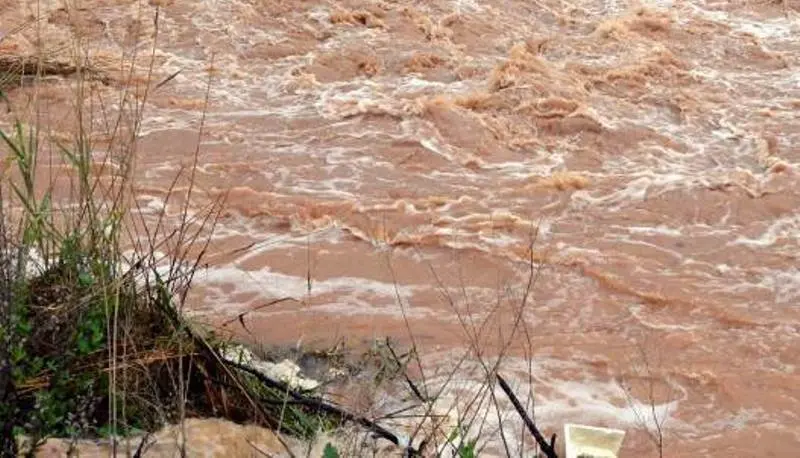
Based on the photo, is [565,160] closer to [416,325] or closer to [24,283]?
[416,325]

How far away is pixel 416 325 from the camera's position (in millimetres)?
4598

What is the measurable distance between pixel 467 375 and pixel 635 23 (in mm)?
6323

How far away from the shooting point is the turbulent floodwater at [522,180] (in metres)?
4.45

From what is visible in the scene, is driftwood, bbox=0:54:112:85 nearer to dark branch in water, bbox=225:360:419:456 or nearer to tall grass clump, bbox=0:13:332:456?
tall grass clump, bbox=0:13:332:456

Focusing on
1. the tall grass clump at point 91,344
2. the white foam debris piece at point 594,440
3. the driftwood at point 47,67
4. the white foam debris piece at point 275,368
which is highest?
the driftwood at point 47,67

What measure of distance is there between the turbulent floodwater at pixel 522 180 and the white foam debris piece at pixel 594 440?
186 mm

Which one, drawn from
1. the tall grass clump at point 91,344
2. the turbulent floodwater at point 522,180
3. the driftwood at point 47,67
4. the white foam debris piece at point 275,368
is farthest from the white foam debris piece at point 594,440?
the driftwood at point 47,67

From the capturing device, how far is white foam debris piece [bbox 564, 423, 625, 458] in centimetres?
359

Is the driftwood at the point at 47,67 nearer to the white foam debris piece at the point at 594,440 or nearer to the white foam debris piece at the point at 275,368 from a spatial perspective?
the white foam debris piece at the point at 275,368

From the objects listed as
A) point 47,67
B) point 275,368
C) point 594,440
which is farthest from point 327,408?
point 47,67

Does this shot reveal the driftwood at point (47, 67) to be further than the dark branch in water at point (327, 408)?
Yes

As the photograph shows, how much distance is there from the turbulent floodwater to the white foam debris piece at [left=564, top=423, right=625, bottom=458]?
19 centimetres

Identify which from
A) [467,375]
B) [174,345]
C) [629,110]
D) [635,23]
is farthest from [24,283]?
[635,23]

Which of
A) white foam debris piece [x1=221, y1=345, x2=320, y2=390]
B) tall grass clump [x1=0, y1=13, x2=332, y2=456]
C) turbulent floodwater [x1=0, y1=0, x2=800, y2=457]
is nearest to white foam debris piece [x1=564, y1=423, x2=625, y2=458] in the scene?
turbulent floodwater [x1=0, y1=0, x2=800, y2=457]
